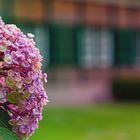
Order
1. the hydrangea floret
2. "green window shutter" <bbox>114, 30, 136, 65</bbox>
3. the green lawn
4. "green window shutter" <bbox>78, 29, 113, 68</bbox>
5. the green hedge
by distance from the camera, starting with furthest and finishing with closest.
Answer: "green window shutter" <bbox>114, 30, 136, 65</bbox>
"green window shutter" <bbox>78, 29, 113, 68</bbox>
the green hedge
the green lawn
the hydrangea floret

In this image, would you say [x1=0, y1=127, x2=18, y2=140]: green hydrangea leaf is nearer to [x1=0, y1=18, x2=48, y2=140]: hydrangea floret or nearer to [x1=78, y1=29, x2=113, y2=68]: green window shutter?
[x1=0, y1=18, x2=48, y2=140]: hydrangea floret

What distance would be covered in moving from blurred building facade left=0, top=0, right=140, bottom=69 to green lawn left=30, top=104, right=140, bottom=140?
3.65m

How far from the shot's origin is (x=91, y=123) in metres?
15.9

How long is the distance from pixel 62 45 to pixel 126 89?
10.4 ft

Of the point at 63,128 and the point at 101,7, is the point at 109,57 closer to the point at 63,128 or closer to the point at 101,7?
the point at 101,7

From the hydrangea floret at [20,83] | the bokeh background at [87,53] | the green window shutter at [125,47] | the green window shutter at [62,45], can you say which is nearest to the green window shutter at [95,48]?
the bokeh background at [87,53]

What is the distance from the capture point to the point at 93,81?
24.3m

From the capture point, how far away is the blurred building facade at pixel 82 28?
22.2 meters

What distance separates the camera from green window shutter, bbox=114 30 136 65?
25.6 m

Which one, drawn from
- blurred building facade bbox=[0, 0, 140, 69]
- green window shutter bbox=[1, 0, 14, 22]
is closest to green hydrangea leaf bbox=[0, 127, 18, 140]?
blurred building facade bbox=[0, 0, 140, 69]

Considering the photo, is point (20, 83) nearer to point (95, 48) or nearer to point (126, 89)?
point (126, 89)

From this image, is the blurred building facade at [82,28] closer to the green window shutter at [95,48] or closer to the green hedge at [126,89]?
the green window shutter at [95,48]

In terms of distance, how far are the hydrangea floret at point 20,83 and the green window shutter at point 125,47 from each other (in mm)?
22661

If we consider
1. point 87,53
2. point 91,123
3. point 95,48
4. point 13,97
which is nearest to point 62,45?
point 87,53
